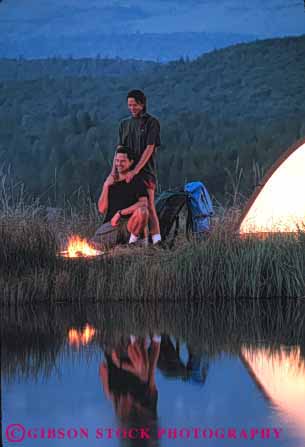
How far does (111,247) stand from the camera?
12.6m

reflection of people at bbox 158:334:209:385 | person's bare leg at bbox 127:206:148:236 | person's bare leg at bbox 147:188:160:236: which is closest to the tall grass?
person's bare leg at bbox 127:206:148:236

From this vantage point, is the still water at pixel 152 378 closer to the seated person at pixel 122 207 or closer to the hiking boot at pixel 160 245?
the hiking boot at pixel 160 245

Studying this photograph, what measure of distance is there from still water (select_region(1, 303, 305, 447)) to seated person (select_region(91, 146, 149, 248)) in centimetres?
239

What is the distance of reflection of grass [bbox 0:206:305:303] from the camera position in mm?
10844

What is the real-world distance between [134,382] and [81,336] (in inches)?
73.9

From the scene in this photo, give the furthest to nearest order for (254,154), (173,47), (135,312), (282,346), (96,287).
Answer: (173,47) < (254,154) < (96,287) < (135,312) < (282,346)

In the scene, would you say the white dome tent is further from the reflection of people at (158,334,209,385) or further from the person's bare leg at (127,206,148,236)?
the reflection of people at (158,334,209,385)

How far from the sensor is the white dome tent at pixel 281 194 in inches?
543

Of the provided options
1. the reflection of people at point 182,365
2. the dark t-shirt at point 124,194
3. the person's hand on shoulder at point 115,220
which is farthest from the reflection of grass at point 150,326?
the dark t-shirt at point 124,194

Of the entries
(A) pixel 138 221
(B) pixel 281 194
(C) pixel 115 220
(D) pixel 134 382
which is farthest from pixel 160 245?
(D) pixel 134 382

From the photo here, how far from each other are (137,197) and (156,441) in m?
7.51

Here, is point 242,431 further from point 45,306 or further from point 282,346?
point 45,306

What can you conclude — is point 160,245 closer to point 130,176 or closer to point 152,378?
point 130,176

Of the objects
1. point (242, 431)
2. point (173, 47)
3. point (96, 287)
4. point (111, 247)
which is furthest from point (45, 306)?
point (173, 47)
